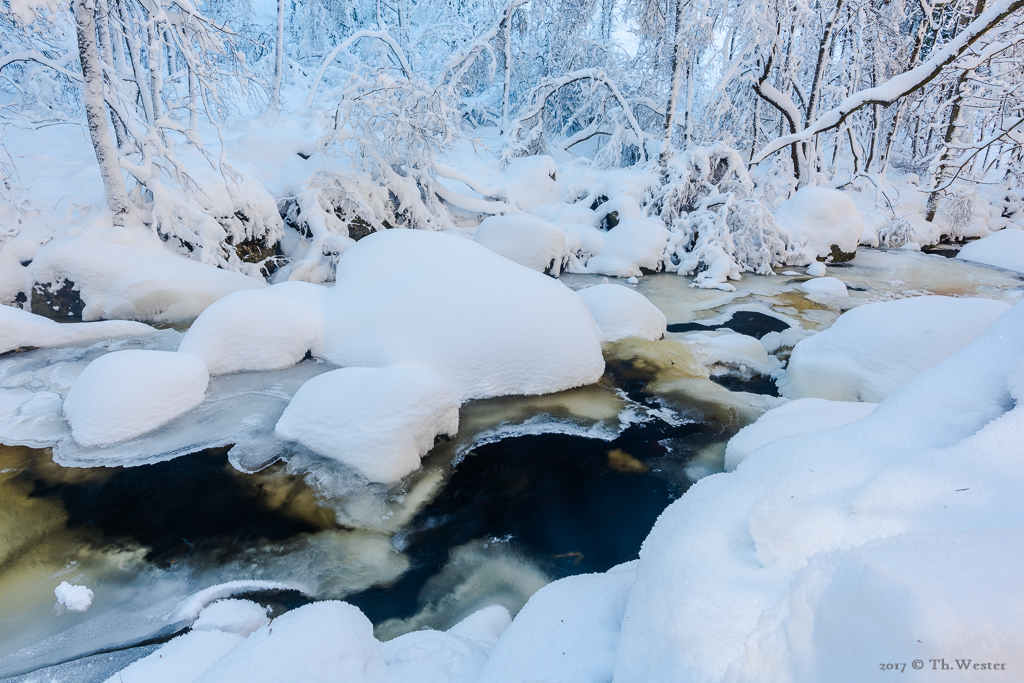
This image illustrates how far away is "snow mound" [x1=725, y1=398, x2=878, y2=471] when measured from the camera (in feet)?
10.3

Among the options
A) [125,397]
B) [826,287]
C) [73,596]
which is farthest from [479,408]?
[826,287]

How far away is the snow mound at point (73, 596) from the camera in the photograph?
241 centimetres

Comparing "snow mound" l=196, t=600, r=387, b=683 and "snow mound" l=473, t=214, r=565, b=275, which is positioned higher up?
"snow mound" l=473, t=214, r=565, b=275

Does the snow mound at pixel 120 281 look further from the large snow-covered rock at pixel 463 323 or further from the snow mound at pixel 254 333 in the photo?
the large snow-covered rock at pixel 463 323

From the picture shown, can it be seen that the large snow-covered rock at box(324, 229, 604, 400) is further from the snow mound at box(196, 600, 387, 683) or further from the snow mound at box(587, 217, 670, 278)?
the snow mound at box(587, 217, 670, 278)

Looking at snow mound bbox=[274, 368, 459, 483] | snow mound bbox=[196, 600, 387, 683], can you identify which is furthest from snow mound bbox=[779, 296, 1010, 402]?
snow mound bbox=[196, 600, 387, 683]

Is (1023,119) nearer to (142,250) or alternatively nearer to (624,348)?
(624,348)

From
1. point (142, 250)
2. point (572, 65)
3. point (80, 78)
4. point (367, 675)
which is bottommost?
point (367, 675)

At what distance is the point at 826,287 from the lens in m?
8.04

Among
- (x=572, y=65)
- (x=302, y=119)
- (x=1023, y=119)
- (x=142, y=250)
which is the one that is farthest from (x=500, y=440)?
(x=572, y=65)

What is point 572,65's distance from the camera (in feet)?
48.4

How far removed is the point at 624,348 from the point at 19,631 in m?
4.80

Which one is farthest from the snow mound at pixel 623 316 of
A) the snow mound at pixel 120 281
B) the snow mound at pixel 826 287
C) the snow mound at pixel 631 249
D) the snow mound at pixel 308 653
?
the snow mound at pixel 120 281

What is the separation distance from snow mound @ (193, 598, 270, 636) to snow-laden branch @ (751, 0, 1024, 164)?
407 centimetres
